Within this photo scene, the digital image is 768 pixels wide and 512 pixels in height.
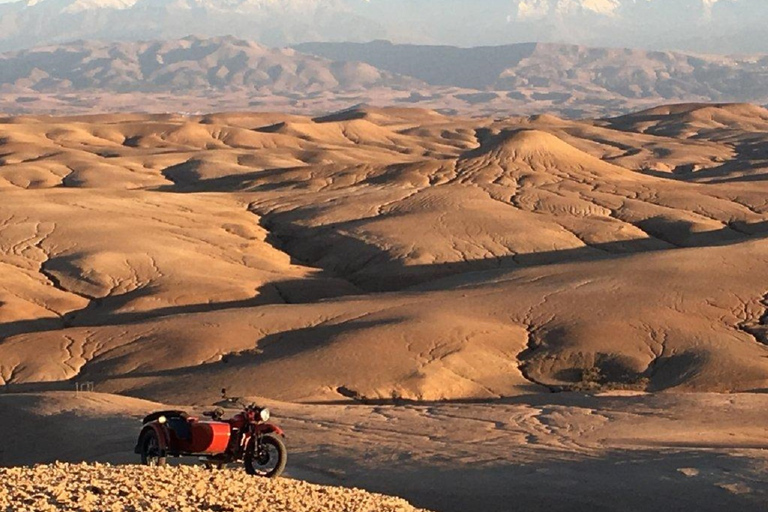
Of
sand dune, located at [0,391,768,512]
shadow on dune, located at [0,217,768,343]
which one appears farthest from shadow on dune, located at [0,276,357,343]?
sand dune, located at [0,391,768,512]

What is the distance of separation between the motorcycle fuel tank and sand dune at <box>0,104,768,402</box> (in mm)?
12484

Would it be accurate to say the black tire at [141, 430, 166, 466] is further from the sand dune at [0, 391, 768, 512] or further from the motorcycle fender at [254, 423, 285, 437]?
the sand dune at [0, 391, 768, 512]

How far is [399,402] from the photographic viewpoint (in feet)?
84.1

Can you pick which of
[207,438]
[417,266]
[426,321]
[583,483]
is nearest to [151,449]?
[207,438]

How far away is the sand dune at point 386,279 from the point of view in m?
28.1

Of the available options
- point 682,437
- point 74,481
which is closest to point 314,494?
point 74,481

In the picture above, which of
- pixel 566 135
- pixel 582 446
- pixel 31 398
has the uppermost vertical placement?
pixel 582 446

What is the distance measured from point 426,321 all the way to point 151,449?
18.2m

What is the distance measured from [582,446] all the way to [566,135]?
121451 mm

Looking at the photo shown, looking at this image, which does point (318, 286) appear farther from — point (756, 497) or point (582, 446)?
point (756, 497)

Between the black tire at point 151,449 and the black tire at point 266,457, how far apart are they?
95cm

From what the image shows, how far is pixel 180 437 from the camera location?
12.9 meters

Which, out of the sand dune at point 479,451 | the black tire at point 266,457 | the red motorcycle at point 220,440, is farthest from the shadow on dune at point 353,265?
the black tire at point 266,457

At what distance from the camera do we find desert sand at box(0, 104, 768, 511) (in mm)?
15094
